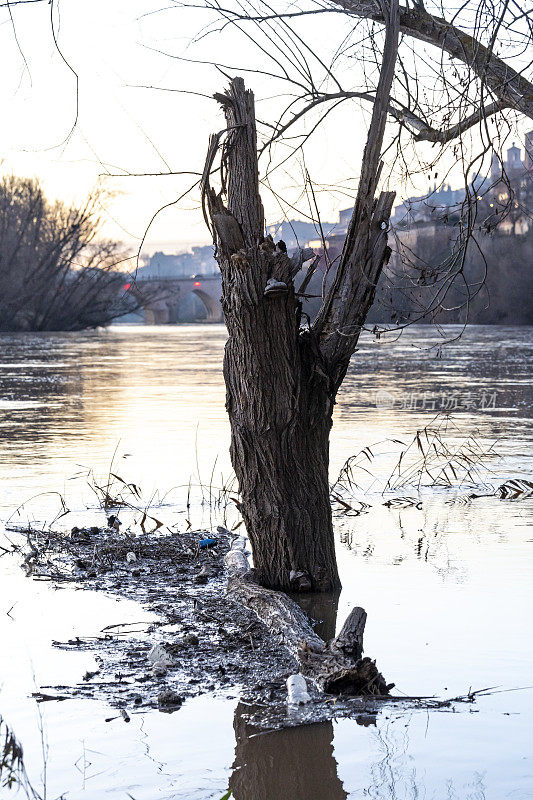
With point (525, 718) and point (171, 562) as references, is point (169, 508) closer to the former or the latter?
point (171, 562)

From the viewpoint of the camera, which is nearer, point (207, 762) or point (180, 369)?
point (207, 762)

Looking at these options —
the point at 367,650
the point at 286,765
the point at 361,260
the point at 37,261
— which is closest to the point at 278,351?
the point at 361,260

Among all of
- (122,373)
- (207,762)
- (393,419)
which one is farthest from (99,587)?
(122,373)

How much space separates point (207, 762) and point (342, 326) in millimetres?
2745

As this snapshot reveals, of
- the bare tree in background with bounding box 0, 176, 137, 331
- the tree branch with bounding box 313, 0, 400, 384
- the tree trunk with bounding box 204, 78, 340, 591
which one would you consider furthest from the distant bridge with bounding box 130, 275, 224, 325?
the tree branch with bounding box 313, 0, 400, 384

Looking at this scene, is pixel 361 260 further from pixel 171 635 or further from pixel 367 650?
pixel 171 635

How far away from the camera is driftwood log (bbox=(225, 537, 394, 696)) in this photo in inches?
170

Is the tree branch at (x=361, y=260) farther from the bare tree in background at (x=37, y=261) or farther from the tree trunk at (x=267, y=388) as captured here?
the bare tree in background at (x=37, y=261)

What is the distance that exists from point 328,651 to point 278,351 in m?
1.89

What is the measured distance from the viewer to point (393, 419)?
15.4 m

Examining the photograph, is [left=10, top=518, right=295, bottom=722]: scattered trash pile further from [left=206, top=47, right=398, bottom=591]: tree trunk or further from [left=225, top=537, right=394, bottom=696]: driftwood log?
[left=206, top=47, right=398, bottom=591]: tree trunk

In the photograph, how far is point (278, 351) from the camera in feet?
19.2

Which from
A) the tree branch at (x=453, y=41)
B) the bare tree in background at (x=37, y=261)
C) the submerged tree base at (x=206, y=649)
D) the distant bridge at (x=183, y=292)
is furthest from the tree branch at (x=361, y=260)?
the distant bridge at (x=183, y=292)

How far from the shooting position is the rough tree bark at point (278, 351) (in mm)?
5781
